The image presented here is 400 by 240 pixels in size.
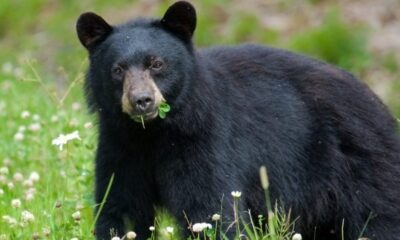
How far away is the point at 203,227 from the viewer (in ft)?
18.8

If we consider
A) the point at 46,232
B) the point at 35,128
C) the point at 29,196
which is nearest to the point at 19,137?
the point at 35,128

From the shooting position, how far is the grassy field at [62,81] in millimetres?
7074

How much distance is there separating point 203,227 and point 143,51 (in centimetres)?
115

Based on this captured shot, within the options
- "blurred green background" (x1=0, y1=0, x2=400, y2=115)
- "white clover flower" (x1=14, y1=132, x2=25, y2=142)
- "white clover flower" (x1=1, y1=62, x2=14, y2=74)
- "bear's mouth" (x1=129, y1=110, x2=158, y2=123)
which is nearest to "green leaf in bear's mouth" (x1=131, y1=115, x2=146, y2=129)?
"bear's mouth" (x1=129, y1=110, x2=158, y2=123)

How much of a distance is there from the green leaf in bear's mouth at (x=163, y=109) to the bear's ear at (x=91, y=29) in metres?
0.63

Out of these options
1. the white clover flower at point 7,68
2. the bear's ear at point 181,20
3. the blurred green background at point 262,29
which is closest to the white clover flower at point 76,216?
the bear's ear at point 181,20

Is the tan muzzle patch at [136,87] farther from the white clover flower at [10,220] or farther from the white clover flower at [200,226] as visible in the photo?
the white clover flower at [10,220]

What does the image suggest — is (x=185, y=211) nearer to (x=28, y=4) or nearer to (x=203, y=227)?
(x=203, y=227)

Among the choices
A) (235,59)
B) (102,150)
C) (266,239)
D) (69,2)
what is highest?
(69,2)

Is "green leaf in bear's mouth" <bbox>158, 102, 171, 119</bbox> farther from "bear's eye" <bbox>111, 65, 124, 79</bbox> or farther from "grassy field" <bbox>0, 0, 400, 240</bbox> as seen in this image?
"grassy field" <bbox>0, 0, 400, 240</bbox>

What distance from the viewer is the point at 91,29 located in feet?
21.4

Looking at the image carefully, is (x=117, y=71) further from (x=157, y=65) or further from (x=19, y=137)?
(x=19, y=137)

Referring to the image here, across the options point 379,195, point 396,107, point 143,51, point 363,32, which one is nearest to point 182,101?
point 143,51

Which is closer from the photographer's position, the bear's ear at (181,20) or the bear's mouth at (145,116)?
the bear's mouth at (145,116)
